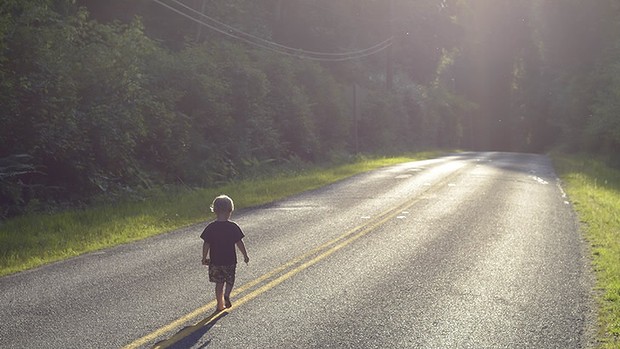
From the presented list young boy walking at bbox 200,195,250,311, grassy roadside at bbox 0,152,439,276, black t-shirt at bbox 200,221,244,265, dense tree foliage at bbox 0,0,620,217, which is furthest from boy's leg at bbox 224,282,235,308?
dense tree foliage at bbox 0,0,620,217

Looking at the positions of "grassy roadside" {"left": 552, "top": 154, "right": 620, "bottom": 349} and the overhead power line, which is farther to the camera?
the overhead power line

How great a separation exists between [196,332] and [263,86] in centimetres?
2678

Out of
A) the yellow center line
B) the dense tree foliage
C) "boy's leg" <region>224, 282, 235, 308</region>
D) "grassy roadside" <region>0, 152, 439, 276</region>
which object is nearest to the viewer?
the yellow center line

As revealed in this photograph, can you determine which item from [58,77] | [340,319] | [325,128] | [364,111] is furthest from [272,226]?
[364,111]

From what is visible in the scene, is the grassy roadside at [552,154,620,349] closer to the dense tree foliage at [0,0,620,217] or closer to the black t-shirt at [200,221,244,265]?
the black t-shirt at [200,221,244,265]

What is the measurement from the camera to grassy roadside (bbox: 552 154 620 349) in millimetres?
9013

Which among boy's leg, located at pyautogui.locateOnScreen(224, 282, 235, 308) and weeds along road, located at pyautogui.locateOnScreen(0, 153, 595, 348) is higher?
boy's leg, located at pyautogui.locateOnScreen(224, 282, 235, 308)

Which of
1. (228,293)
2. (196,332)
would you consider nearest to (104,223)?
(228,293)

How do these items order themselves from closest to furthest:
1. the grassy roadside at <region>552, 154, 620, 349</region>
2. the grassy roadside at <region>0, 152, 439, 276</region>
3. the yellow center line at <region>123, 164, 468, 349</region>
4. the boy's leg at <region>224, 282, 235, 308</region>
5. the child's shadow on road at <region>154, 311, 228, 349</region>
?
1. the child's shadow on road at <region>154, 311, 228, 349</region>
2. the yellow center line at <region>123, 164, 468, 349</region>
3. the grassy roadside at <region>552, 154, 620, 349</region>
4. the boy's leg at <region>224, 282, 235, 308</region>
5. the grassy roadside at <region>0, 152, 439, 276</region>

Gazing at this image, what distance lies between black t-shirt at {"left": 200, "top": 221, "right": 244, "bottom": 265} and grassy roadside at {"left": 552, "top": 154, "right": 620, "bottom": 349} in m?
4.02

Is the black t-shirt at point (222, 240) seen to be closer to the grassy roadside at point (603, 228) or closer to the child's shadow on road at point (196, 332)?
the child's shadow on road at point (196, 332)

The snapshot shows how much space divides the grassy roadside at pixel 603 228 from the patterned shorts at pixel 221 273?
399 cm

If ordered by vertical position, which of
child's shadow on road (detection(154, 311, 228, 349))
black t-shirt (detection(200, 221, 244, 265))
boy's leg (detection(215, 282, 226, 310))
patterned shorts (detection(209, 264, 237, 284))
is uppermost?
black t-shirt (detection(200, 221, 244, 265))

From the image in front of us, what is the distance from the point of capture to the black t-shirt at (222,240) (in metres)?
9.09
